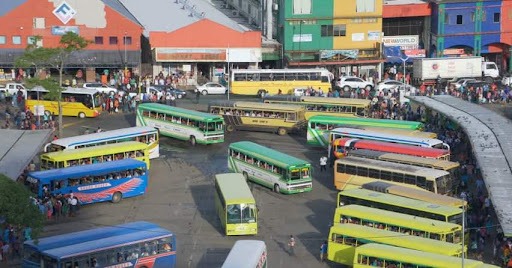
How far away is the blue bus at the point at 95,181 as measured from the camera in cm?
4044

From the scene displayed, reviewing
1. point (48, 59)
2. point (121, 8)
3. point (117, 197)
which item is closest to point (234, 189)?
point (117, 197)

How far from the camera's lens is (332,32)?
69312 mm

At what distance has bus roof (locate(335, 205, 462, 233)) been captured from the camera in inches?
1334

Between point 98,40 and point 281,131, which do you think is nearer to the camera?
point 281,131

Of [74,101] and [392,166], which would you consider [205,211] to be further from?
[74,101]

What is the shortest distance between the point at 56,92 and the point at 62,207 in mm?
13935

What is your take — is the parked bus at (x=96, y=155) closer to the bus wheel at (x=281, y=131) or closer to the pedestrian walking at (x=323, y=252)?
the bus wheel at (x=281, y=131)

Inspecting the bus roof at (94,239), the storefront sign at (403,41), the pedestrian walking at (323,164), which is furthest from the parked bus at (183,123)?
the storefront sign at (403,41)

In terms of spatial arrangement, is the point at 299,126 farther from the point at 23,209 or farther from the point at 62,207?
the point at 23,209

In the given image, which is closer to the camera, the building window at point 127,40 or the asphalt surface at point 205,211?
the asphalt surface at point 205,211

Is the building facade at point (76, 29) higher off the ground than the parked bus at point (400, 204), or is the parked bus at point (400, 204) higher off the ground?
the building facade at point (76, 29)

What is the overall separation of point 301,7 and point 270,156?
27.2 metres

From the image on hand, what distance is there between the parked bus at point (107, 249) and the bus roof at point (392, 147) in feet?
46.3

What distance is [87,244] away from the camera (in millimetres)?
32156
